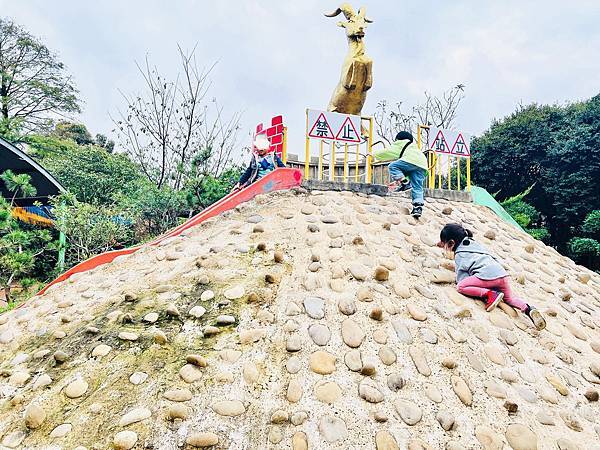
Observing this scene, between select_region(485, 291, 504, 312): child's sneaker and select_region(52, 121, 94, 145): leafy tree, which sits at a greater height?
select_region(52, 121, 94, 145): leafy tree

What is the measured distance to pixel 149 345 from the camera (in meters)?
3.24

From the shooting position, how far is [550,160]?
15.8m

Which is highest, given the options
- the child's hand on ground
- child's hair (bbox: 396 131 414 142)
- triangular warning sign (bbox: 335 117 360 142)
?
triangular warning sign (bbox: 335 117 360 142)

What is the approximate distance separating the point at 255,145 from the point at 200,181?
3.84 m

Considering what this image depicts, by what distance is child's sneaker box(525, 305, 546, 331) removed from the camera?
12.8 feet

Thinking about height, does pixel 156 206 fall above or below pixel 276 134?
below

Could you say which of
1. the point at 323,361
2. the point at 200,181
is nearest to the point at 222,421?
the point at 323,361

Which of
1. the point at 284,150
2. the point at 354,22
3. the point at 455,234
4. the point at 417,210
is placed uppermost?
the point at 354,22

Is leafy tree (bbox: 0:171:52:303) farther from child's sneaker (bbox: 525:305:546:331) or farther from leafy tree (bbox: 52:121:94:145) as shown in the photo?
leafy tree (bbox: 52:121:94:145)

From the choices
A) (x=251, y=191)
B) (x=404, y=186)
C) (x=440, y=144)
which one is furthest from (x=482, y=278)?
(x=440, y=144)

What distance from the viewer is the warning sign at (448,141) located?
21.4 ft

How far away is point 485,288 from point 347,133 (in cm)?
279

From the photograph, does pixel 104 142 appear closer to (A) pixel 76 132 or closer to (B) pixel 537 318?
(A) pixel 76 132

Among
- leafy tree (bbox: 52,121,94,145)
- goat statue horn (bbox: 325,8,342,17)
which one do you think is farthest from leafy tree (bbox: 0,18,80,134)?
goat statue horn (bbox: 325,8,342,17)
